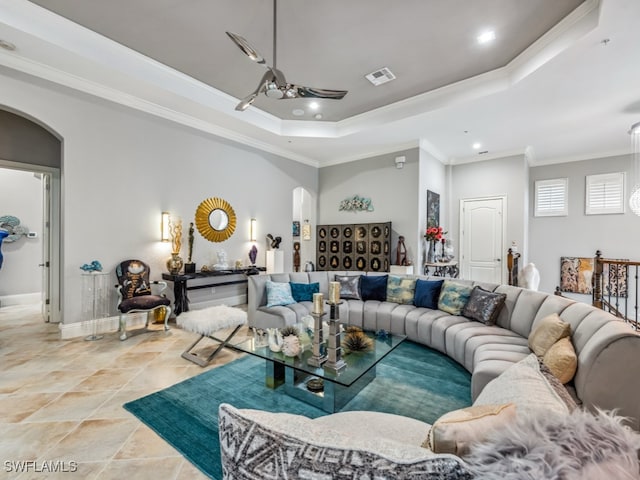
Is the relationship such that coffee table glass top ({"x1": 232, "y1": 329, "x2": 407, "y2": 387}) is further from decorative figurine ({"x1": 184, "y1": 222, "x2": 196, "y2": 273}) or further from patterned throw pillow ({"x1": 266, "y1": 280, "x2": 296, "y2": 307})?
decorative figurine ({"x1": 184, "y1": 222, "x2": 196, "y2": 273})

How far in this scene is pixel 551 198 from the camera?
22.2 ft

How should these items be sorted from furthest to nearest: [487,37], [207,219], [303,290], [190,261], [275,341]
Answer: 1. [207,219]
2. [190,261]
3. [303,290]
4. [487,37]
5. [275,341]

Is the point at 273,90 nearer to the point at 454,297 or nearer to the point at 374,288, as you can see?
the point at 374,288

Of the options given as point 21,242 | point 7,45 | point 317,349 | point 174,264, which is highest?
point 7,45

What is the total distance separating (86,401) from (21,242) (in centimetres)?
544

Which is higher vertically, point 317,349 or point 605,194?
point 605,194

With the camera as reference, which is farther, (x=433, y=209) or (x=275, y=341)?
(x=433, y=209)

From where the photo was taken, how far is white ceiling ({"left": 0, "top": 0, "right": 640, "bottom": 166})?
9.26ft

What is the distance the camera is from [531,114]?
4.55m

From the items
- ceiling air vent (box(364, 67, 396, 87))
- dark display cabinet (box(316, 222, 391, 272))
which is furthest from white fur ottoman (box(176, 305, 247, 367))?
dark display cabinet (box(316, 222, 391, 272))

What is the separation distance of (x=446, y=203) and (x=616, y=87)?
3.65m

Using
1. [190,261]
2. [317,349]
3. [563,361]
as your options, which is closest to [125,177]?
[190,261]

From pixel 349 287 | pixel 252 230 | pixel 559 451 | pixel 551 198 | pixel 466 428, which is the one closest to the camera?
pixel 559 451

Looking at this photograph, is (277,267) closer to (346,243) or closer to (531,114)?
(346,243)
